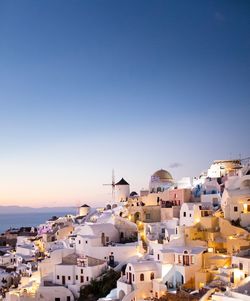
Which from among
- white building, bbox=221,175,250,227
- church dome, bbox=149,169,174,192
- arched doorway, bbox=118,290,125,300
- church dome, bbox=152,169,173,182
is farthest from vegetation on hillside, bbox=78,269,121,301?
church dome, bbox=152,169,173,182

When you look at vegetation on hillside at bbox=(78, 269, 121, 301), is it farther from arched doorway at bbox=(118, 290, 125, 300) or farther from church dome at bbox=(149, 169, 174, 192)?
church dome at bbox=(149, 169, 174, 192)

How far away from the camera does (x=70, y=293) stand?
91.9ft

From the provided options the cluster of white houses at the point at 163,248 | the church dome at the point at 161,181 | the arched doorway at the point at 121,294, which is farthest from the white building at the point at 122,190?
the arched doorway at the point at 121,294

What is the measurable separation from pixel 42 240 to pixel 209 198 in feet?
52.2

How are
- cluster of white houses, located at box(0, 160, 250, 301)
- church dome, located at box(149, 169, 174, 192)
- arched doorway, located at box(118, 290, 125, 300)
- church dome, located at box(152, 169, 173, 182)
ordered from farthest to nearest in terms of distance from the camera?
church dome, located at box(152, 169, 173, 182), church dome, located at box(149, 169, 174, 192), arched doorway, located at box(118, 290, 125, 300), cluster of white houses, located at box(0, 160, 250, 301)

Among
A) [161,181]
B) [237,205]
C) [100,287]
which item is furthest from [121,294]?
[161,181]

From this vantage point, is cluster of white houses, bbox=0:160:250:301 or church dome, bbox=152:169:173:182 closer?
cluster of white houses, bbox=0:160:250:301

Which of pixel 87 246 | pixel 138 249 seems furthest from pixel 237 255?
pixel 87 246

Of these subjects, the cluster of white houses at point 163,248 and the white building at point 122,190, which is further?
the white building at point 122,190

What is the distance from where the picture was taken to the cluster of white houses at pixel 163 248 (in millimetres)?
22859

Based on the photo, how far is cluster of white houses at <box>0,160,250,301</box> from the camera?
75.0ft

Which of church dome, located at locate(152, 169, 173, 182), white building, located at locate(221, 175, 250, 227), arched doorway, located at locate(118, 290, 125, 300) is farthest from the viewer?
church dome, located at locate(152, 169, 173, 182)

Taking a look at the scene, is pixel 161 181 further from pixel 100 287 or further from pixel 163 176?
pixel 100 287

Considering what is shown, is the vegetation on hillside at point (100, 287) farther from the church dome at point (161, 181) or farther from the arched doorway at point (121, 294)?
the church dome at point (161, 181)
